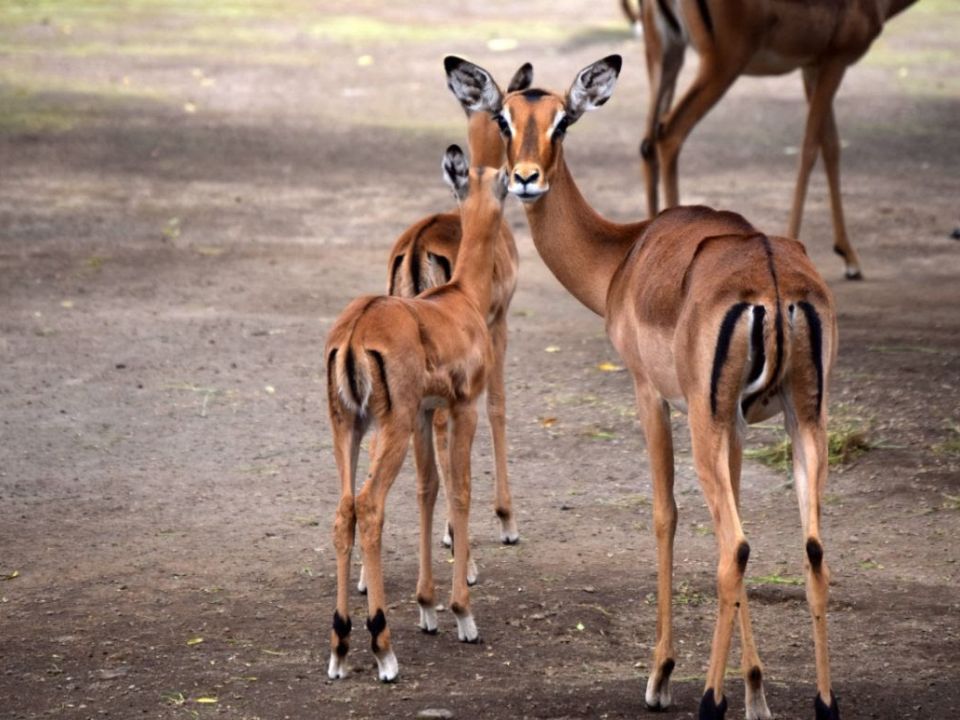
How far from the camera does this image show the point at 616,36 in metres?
18.2

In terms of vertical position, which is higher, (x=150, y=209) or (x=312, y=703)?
(x=150, y=209)

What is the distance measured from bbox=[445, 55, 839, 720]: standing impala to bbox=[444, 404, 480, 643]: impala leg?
1.95ft

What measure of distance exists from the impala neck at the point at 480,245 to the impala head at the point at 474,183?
13 millimetres

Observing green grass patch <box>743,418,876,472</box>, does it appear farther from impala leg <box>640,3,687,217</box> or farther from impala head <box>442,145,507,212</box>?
impala leg <box>640,3,687,217</box>

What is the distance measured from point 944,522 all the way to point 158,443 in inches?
138

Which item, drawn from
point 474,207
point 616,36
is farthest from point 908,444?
point 616,36

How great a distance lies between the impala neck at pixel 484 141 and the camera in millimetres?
7156

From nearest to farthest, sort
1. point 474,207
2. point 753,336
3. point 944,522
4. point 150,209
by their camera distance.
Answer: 1. point 753,336
2. point 474,207
3. point 944,522
4. point 150,209

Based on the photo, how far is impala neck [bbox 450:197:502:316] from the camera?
20.1ft

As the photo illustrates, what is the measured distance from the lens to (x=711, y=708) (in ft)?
15.2

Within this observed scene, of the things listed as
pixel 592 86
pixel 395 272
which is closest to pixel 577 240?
pixel 592 86

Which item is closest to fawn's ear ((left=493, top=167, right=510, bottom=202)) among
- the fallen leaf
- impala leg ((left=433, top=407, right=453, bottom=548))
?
impala leg ((left=433, top=407, right=453, bottom=548))

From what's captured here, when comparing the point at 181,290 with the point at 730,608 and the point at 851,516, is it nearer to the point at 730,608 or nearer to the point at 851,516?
the point at 851,516

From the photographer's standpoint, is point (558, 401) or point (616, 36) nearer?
point (558, 401)
